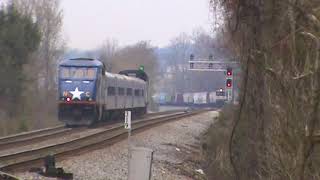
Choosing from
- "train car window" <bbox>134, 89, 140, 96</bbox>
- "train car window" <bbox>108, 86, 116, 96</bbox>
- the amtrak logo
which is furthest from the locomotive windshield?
"train car window" <bbox>134, 89, 140, 96</bbox>

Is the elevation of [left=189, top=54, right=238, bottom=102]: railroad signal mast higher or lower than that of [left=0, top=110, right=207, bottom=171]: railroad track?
higher

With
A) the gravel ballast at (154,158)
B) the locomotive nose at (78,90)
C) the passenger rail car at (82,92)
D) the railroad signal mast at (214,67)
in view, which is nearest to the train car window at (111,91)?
the passenger rail car at (82,92)

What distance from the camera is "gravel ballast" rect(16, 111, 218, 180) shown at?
16375 millimetres

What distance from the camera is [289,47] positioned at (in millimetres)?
13609

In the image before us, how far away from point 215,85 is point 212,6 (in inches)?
3964

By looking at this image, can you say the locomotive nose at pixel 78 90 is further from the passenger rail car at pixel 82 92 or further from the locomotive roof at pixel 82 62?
the locomotive roof at pixel 82 62

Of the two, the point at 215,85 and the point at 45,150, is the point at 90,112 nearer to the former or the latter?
the point at 45,150

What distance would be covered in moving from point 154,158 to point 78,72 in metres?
13.4

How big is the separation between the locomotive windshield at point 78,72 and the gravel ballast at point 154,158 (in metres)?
4.41

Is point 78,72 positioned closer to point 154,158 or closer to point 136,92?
point 136,92

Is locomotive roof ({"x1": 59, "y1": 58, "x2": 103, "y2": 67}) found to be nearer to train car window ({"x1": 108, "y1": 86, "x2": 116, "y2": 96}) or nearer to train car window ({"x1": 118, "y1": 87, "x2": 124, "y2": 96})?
train car window ({"x1": 108, "y1": 86, "x2": 116, "y2": 96})

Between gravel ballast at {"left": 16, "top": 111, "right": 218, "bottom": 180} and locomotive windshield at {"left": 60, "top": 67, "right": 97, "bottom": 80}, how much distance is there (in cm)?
441

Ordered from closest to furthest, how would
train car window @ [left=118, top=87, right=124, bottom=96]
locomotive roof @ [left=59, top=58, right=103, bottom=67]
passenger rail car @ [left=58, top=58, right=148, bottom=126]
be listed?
passenger rail car @ [left=58, top=58, right=148, bottom=126], locomotive roof @ [left=59, top=58, right=103, bottom=67], train car window @ [left=118, top=87, right=124, bottom=96]

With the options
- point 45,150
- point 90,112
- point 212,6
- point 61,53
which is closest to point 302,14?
point 212,6
